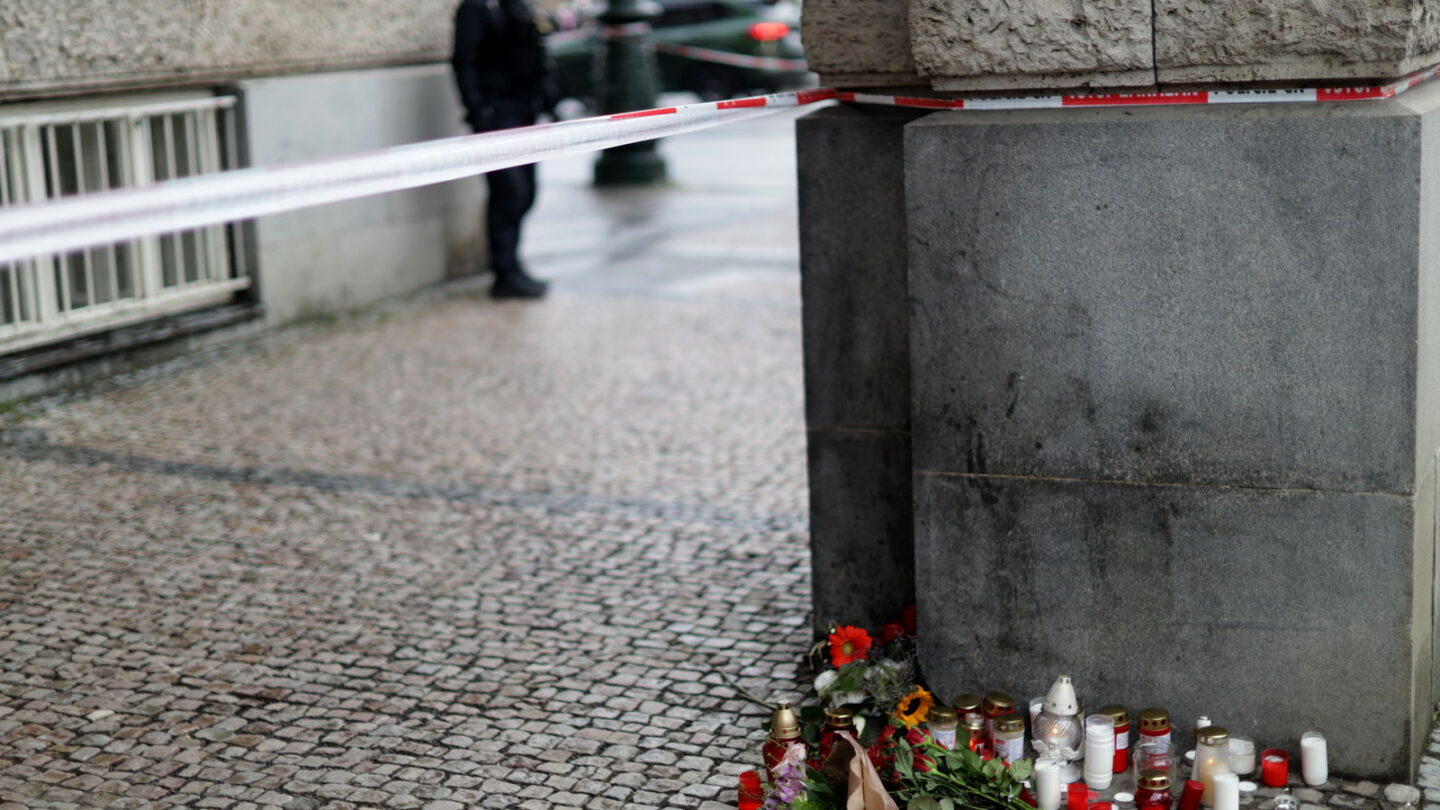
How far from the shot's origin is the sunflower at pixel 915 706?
13.1 ft

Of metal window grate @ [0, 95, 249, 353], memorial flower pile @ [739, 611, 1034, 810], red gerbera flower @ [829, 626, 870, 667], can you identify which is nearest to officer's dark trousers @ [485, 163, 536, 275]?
metal window grate @ [0, 95, 249, 353]

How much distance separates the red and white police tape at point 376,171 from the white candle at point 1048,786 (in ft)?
5.00

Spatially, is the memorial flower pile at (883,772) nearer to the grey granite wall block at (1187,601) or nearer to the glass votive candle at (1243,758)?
the grey granite wall block at (1187,601)

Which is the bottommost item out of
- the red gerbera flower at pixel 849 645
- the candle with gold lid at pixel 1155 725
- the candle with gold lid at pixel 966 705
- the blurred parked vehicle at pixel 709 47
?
the candle with gold lid at pixel 966 705

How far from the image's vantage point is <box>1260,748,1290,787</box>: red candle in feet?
12.5

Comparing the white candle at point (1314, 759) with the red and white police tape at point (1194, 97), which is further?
the white candle at point (1314, 759)

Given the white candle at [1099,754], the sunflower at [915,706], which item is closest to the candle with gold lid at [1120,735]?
the white candle at [1099,754]

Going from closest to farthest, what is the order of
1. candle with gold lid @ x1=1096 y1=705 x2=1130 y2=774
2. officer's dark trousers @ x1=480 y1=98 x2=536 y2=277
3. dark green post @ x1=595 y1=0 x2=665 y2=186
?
candle with gold lid @ x1=1096 y1=705 x2=1130 y2=774
officer's dark trousers @ x1=480 y1=98 x2=536 y2=277
dark green post @ x1=595 y1=0 x2=665 y2=186

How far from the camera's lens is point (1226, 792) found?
3.63 metres

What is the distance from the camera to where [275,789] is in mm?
3959

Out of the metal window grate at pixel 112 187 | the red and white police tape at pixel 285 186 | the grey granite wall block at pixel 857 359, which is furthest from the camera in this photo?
the metal window grate at pixel 112 187

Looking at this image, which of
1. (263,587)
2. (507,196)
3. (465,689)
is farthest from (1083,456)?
(507,196)

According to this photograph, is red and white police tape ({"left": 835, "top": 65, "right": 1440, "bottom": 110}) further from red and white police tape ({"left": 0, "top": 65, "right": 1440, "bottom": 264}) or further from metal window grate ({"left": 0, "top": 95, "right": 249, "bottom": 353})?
metal window grate ({"left": 0, "top": 95, "right": 249, "bottom": 353})

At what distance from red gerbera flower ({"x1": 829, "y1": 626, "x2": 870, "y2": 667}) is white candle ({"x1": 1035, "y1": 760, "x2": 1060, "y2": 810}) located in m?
0.71
